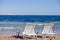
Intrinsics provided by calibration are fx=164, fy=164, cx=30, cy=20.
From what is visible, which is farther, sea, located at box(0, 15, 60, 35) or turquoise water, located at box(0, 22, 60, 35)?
sea, located at box(0, 15, 60, 35)

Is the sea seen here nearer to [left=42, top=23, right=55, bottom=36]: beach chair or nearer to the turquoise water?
the turquoise water

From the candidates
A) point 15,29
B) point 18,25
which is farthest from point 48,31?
point 18,25

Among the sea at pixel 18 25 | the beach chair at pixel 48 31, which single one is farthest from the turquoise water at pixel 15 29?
the beach chair at pixel 48 31

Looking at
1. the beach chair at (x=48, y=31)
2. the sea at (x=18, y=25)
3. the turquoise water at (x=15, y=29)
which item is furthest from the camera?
the sea at (x=18, y=25)

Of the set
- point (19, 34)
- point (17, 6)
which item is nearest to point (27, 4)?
point (17, 6)

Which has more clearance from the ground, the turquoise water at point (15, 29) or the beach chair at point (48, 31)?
the beach chair at point (48, 31)

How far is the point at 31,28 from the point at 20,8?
742 centimetres

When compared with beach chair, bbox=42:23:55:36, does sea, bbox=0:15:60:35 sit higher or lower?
lower

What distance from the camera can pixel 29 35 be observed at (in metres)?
4.94

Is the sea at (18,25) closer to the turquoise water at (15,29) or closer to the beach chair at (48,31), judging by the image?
the turquoise water at (15,29)

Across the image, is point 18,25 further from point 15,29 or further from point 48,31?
point 48,31

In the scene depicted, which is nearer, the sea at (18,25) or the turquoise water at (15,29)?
the turquoise water at (15,29)

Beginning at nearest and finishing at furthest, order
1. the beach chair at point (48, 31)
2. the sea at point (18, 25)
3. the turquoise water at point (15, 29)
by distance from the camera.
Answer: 1. the beach chair at point (48, 31)
2. the turquoise water at point (15, 29)
3. the sea at point (18, 25)

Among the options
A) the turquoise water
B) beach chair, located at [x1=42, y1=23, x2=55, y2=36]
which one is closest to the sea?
the turquoise water
